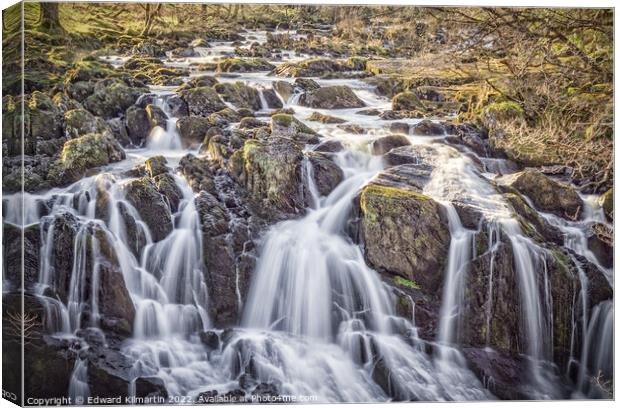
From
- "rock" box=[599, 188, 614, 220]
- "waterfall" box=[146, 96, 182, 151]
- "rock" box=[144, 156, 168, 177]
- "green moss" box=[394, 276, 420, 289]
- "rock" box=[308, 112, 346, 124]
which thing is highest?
"rock" box=[308, 112, 346, 124]

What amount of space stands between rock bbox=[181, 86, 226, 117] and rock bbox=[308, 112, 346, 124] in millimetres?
941

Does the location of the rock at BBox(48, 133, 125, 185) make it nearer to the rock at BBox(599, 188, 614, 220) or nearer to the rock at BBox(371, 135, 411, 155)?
the rock at BBox(371, 135, 411, 155)

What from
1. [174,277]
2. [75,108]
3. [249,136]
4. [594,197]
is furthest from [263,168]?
[594,197]

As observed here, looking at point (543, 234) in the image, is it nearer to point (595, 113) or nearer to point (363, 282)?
point (595, 113)

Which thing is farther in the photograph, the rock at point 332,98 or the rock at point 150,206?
the rock at point 332,98

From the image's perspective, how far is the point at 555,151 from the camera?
7512 millimetres

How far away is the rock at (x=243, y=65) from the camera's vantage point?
294 inches

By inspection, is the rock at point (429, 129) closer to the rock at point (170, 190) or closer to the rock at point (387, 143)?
the rock at point (387, 143)

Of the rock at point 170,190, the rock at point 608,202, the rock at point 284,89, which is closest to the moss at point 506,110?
the rock at point 608,202

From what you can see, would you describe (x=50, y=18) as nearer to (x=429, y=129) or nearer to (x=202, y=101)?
(x=202, y=101)

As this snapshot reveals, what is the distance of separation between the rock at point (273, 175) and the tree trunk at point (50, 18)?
2.15m

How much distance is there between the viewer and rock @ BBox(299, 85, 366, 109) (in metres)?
7.63

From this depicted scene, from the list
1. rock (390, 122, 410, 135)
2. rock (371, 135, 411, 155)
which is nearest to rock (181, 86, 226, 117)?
rock (371, 135, 411, 155)

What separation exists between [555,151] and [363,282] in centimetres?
242
